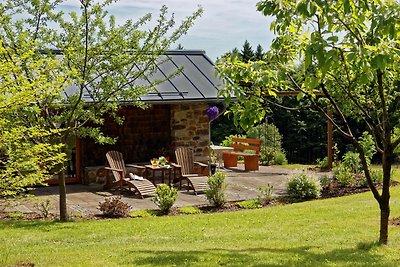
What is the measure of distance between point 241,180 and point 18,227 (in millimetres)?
7304

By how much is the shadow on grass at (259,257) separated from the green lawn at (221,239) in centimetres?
1

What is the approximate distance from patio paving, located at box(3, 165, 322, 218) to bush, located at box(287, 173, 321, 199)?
0.45 meters

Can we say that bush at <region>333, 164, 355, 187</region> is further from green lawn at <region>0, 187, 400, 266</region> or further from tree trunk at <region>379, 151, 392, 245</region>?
tree trunk at <region>379, 151, 392, 245</region>

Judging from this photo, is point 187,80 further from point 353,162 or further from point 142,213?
point 142,213

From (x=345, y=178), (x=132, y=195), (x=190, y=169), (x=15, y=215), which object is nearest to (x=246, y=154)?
(x=190, y=169)

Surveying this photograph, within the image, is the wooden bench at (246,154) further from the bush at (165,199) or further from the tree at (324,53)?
the tree at (324,53)

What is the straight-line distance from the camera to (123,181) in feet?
43.8

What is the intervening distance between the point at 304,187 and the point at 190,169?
3047mm

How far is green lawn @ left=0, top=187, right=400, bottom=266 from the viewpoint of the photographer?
648 cm

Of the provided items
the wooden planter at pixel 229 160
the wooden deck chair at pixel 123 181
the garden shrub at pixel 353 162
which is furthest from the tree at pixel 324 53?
the wooden planter at pixel 229 160

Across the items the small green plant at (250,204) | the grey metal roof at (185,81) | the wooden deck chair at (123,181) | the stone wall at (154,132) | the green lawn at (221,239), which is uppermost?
the grey metal roof at (185,81)

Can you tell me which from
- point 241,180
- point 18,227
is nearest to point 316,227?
point 18,227

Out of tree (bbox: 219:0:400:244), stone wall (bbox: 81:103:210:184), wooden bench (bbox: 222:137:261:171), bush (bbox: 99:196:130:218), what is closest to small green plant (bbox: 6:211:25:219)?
bush (bbox: 99:196:130:218)

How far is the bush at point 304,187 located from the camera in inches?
508
